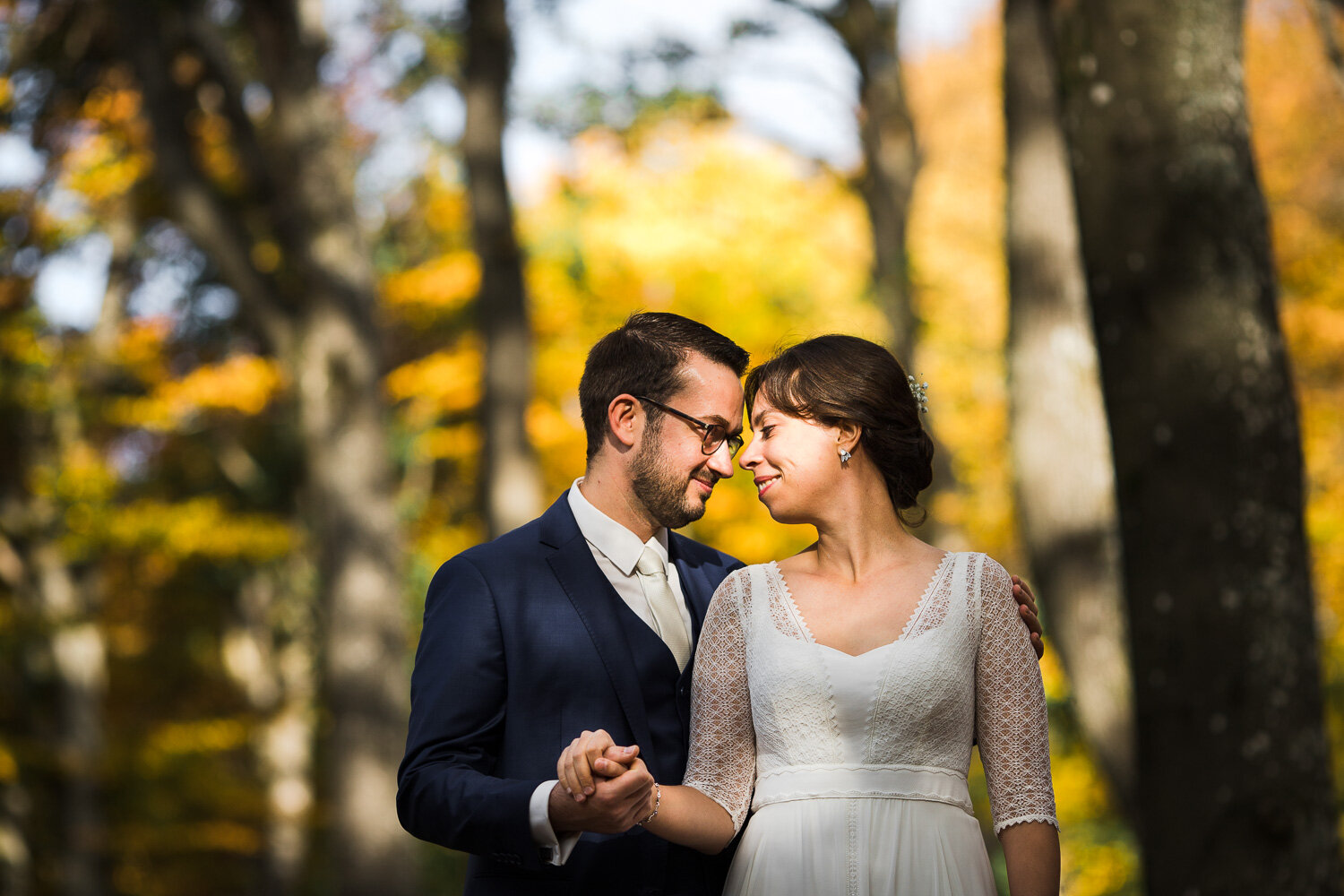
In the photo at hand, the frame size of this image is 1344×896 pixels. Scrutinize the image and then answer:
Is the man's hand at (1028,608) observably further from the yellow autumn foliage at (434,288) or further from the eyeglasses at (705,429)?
the yellow autumn foliage at (434,288)

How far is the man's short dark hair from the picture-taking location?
3221mm

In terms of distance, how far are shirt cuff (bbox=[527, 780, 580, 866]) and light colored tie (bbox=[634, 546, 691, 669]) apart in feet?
2.00

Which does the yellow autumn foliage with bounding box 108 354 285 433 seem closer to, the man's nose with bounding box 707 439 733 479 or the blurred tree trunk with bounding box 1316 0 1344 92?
the blurred tree trunk with bounding box 1316 0 1344 92

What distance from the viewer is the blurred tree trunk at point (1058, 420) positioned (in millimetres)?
5484

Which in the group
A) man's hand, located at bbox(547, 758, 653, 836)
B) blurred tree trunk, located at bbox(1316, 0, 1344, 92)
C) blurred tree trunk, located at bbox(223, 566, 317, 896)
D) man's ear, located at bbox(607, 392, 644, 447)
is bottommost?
blurred tree trunk, located at bbox(223, 566, 317, 896)

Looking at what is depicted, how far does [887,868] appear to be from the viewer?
272cm

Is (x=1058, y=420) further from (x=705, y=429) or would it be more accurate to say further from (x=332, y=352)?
(x=332, y=352)

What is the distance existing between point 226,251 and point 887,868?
7719 mm

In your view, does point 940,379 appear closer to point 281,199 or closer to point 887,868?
point 281,199

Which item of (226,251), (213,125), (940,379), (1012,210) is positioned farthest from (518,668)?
(940,379)

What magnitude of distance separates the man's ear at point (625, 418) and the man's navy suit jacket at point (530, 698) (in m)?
0.31

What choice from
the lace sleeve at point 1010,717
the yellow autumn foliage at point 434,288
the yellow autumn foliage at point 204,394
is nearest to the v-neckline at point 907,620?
the lace sleeve at point 1010,717

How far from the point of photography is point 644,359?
3240 mm

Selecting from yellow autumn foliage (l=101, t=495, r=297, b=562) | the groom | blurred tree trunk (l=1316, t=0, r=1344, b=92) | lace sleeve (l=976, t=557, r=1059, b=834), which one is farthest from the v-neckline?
yellow autumn foliage (l=101, t=495, r=297, b=562)
